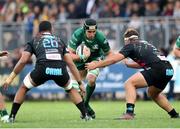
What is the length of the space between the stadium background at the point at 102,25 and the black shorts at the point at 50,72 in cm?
1310

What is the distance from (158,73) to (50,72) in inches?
102

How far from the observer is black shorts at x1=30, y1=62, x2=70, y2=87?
15586 millimetres

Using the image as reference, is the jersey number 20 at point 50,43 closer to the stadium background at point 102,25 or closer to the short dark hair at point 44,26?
the short dark hair at point 44,26

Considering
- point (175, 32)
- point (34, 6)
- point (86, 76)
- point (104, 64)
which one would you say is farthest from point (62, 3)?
point (104, 64)

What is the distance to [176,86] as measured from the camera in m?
28.8

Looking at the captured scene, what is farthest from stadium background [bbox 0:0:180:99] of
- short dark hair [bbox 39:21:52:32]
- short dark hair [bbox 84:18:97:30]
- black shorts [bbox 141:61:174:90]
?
short dark hair [bbox 39:21:52:32]

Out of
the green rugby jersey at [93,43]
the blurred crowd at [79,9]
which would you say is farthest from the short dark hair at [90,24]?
the blurred crowd at [79,9]

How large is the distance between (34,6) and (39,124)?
17819mm

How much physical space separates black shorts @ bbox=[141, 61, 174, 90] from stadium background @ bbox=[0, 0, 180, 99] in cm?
1157

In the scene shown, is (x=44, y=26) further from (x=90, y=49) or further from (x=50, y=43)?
(x=90, y=49)

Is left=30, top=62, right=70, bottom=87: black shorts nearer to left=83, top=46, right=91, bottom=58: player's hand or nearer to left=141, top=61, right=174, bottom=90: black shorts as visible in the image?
left=141, top=61, right=174, bottom=90: black shorts

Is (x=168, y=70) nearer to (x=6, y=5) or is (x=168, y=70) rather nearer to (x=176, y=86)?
(x=176, y=86)

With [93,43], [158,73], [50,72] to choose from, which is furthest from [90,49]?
[50,72]

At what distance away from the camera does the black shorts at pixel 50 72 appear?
51.1 ft
